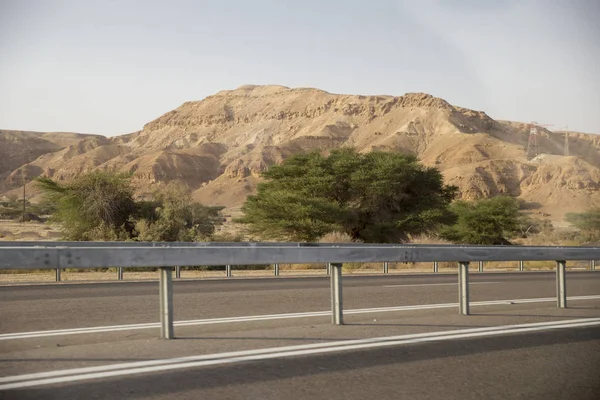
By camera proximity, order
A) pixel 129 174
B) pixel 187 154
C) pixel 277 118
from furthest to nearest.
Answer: pixel 277 118 → pixel 187 154 → pixel 129 174

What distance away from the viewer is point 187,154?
140m

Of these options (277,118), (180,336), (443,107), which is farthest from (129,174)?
(277,118)

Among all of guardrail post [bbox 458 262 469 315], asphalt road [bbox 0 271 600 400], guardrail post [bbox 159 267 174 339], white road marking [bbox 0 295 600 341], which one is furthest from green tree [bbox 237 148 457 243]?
guardrail post [bbox 159 267 174 339]

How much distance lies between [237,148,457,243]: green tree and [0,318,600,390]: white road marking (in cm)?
2974

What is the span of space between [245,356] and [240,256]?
210cm

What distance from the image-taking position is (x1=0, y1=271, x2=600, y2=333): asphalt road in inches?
414

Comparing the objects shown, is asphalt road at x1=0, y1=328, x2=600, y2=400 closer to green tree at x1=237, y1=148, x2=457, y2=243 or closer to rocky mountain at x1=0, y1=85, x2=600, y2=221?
green tree at x1=237, y1=148, x2=457, y2=243

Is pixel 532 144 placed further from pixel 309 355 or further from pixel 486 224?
pixel 309 355

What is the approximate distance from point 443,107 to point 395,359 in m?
146

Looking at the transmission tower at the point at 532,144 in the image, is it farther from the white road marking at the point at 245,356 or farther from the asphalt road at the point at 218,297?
the white road marking at the point at 245,356

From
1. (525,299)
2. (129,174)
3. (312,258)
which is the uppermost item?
(129,174)

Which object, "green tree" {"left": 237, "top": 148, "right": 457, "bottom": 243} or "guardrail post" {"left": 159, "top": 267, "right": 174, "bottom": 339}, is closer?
"guardrail post" {"left": 159, "top": 267, "right": 174, "bottom": 339}

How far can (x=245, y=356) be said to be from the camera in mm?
6906

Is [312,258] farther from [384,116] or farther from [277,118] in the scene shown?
[277,118]
